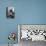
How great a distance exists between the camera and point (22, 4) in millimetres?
3041

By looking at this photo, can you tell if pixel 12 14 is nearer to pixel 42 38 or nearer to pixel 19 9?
pixel 19 9

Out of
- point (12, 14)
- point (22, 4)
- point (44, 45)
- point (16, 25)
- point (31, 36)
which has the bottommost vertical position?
point (44, 45)

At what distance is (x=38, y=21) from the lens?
3.04 metres

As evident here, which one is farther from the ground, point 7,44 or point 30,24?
point 30,24

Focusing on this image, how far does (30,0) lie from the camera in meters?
3.04

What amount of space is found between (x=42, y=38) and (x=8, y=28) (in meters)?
0.80

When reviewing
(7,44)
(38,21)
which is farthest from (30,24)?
(7,44)

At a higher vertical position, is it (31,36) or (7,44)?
(31,36)

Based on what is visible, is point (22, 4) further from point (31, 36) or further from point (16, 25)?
point (31, 36)

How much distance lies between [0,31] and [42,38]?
959 millimetres

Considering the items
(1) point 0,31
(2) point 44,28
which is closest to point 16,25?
(1) point 0,31

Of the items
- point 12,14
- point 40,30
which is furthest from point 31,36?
point 12,14

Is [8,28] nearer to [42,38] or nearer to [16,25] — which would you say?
[16,25]

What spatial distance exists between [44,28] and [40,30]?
0.10 m
